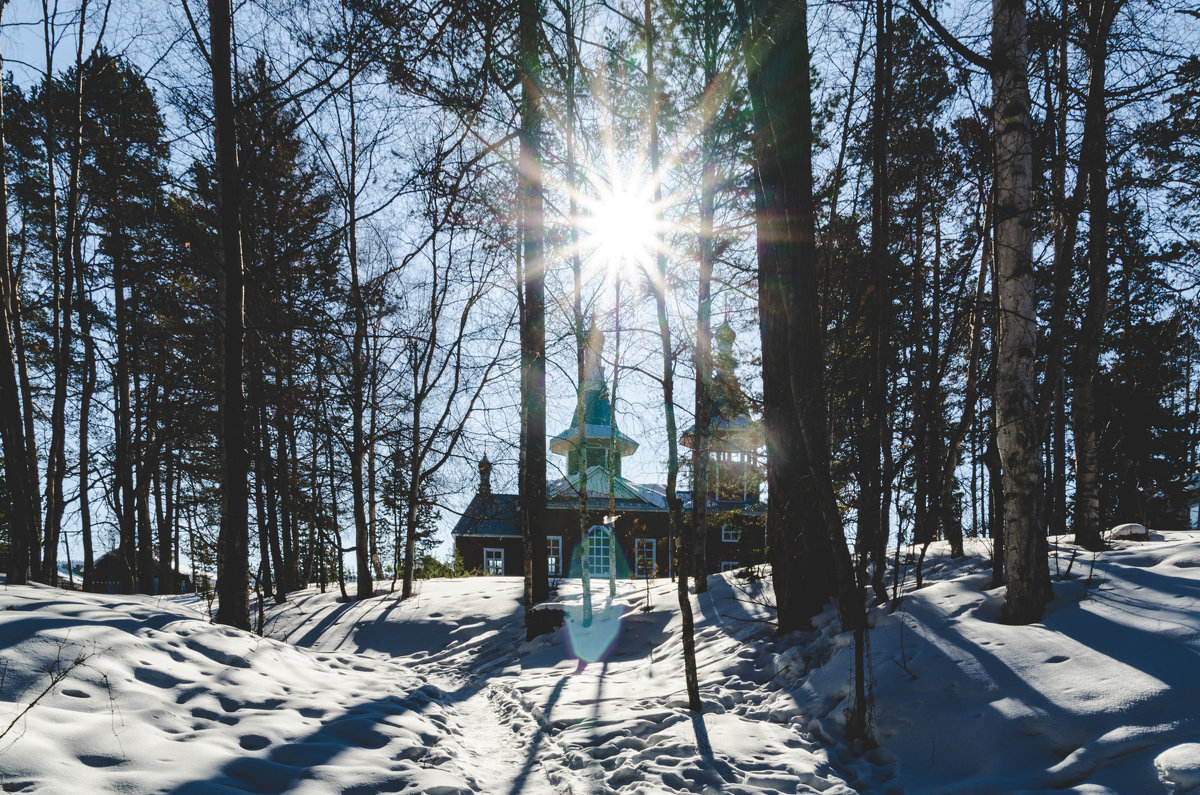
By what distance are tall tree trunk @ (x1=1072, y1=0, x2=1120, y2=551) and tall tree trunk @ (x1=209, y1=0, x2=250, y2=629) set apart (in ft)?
28.7

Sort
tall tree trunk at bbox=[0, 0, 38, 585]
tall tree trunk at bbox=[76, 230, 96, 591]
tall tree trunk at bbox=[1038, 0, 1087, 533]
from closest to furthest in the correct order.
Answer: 1. tall tree trunk at bbox=[1038, 0, 1087, 533]
2. tall tree trunk at bbox=[0, 0, 38, 585]
3. tall tree trunk at bbox=[76, 230, 96, 591]

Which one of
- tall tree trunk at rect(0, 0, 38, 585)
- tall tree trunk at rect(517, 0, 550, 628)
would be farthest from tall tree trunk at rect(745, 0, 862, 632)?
tall tree trunk at rect(0, 0, 38, 585)

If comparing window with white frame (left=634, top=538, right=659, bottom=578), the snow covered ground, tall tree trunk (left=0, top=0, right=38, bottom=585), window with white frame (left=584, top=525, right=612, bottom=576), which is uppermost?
tall tree trunk (left=0, top=0, right=38, bottom=585)

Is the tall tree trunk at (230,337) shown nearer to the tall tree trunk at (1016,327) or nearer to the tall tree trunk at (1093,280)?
the tall tree trunk at (1016,327)

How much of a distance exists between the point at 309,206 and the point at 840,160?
33.6ft

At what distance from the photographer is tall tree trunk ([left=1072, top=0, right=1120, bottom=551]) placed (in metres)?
5.99

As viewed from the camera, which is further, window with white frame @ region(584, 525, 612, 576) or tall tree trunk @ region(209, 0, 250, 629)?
window with white frame @ region(584, 525, 612, 576)

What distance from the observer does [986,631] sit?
411 centimetres

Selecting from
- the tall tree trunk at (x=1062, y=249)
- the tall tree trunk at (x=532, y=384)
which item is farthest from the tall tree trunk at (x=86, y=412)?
the tall tree trunk at (x=1062, y=249)

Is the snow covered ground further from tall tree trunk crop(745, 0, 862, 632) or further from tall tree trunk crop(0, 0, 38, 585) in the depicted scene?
tall tree trunk crop(0, 0, 38, 585)

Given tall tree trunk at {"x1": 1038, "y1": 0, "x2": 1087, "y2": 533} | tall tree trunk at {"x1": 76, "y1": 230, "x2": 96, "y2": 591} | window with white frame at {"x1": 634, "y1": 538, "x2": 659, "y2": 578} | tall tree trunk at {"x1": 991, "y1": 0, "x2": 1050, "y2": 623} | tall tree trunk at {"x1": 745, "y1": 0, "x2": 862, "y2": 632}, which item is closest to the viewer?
tall tree trunk at {"x1": 991, "y1": 0, "x2": 1050, "y2": 623}

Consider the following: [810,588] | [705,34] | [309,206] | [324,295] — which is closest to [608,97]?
[705,34]

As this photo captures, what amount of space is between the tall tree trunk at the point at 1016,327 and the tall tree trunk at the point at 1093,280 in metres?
1.68

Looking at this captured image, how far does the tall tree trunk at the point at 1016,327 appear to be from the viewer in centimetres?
424
